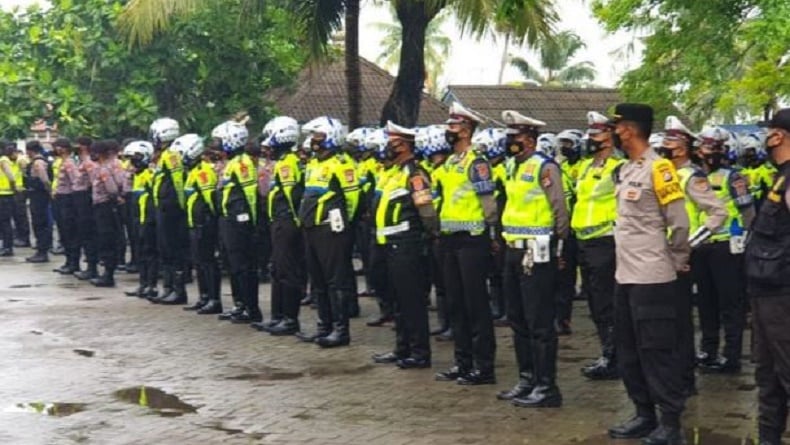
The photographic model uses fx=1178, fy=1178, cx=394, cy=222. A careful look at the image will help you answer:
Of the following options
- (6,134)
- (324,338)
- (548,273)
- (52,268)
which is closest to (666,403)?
(548,273)

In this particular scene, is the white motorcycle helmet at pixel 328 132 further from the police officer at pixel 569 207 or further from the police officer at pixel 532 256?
the police officer at pixel 532 256

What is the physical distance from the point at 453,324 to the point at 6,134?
50.2ft

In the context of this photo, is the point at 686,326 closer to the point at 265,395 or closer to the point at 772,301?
the point at 772,301

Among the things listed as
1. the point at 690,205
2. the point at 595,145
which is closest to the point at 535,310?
the point at 595,145

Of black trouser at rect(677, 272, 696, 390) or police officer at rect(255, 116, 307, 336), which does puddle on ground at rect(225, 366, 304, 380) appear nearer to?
police officer at rect(255, 116, 307, 336)

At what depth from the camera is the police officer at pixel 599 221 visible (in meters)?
9.59

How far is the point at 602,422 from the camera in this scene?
835 cm

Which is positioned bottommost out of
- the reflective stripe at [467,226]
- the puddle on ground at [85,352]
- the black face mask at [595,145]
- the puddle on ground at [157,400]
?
the puddle on ground at [157,400]

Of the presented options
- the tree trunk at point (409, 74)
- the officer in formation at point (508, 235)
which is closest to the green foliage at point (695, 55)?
the officer in formation at point (508, 235)

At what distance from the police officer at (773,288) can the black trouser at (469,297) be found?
2.73 metres

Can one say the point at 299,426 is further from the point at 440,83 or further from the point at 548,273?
the point at 440,83

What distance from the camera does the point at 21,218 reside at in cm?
2294

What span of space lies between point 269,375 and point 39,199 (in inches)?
474

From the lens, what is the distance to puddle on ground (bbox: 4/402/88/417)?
8.99 m
